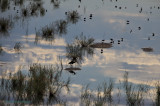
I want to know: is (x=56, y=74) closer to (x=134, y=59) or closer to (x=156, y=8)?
(x=134, y=59)

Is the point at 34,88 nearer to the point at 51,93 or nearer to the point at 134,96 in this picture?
the point at 51,93

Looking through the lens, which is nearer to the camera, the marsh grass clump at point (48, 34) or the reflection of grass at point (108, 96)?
the reflection of grass at point (108, 96)

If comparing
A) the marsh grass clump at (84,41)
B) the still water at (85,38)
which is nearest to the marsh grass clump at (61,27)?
the still water at (85,38)

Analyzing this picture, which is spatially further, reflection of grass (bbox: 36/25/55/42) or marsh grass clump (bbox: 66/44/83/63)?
reflection of grass (bbox: 36/25/55/42)

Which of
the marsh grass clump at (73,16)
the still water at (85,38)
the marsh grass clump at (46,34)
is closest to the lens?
the still water at (85,38)

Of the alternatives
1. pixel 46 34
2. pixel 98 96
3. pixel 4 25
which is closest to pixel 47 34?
pixel 46 34

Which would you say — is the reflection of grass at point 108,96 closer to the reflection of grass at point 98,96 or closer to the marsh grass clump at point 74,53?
the reflection of grass at point 98,96

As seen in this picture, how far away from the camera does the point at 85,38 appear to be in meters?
15.6

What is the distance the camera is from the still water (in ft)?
36.2

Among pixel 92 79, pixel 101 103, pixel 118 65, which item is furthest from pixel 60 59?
pixel 101 103

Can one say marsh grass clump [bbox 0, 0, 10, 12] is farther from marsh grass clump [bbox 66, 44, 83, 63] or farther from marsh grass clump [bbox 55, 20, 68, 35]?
marsh grass clump [bbox 66, 44, 83, 63]

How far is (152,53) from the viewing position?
1431 cm

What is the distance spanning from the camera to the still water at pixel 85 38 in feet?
36.2

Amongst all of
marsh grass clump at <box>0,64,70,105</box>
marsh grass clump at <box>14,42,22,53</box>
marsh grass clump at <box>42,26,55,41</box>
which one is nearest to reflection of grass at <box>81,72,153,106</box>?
marsh grass clump at <box>0,64,70,105</box>
